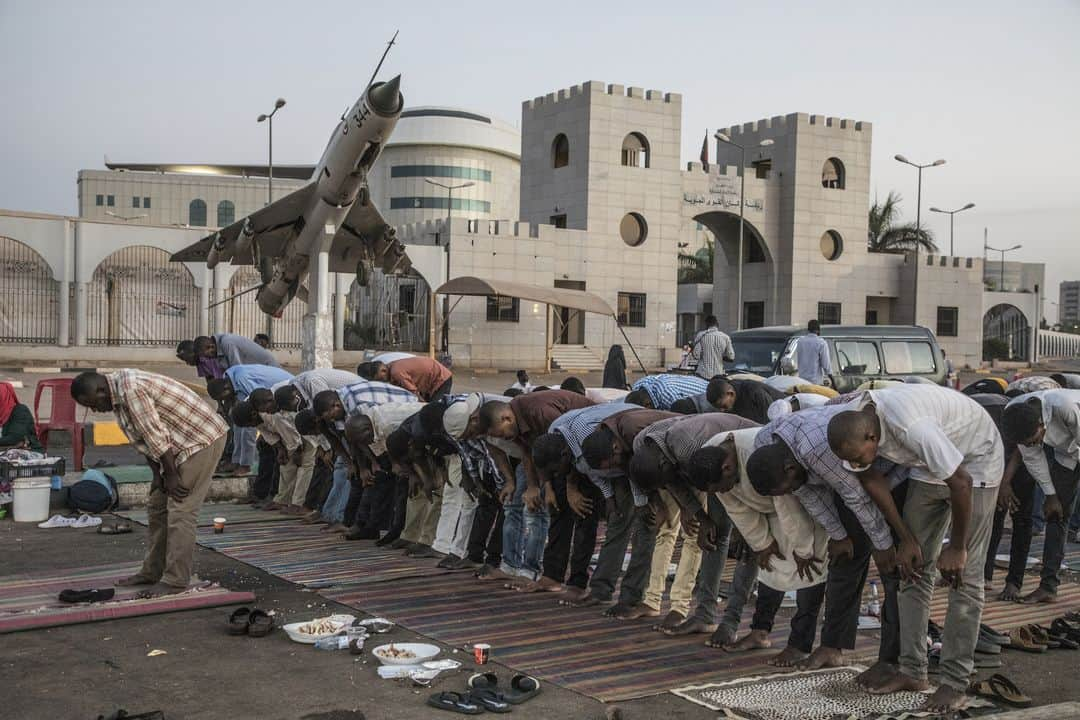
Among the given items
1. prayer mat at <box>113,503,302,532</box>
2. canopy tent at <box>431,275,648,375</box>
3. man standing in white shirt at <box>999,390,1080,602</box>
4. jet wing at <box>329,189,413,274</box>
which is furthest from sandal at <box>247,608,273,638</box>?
canopy tent at <box>431,275,648,375</box>

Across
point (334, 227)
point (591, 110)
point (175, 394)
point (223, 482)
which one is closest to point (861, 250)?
point (591, 110)

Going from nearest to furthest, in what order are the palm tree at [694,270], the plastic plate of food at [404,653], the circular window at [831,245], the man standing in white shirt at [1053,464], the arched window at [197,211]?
the plastic plate of food at [404,653]
the man standing in white shirt at [1053,464]
the circular window at [831,245]
the palm tree at [694,270]
the arched window at [197,211]

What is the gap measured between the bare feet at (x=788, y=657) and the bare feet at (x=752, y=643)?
0.27 metres

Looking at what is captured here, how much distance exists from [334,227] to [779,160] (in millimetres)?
26552

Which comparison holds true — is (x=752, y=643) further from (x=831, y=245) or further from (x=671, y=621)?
(x=831, y=245)

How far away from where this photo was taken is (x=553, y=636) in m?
6.82

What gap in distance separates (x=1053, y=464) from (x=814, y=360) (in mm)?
6630

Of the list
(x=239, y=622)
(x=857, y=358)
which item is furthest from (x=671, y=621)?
(x=857, y=358)

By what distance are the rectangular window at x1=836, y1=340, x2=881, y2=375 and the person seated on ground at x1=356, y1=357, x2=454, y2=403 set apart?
6.47m

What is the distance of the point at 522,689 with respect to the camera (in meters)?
5.62

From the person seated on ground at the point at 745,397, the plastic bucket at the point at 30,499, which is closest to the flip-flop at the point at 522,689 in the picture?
the person seated on ground at the point at 745,397

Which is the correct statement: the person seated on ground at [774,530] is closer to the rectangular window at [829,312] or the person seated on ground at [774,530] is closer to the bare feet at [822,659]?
the bare feet at [822,659]

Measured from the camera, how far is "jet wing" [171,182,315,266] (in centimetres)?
2169

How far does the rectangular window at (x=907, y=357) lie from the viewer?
53.5 ft
